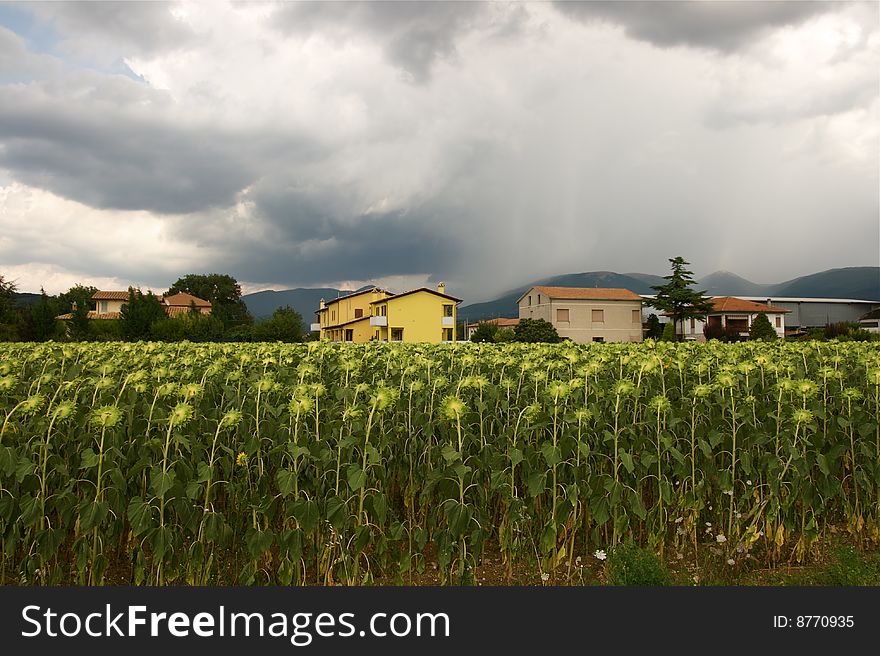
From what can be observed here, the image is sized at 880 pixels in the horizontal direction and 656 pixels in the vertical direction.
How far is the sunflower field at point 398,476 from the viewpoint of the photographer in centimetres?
480

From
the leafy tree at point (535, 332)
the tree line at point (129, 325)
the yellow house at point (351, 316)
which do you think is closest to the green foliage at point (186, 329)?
the tree line at point (129, 325)

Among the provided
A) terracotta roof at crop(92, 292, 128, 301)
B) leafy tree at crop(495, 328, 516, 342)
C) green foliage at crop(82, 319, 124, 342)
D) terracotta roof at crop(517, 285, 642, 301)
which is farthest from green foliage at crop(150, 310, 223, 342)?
terracotta roof at crop(92, 292, 128, 301)

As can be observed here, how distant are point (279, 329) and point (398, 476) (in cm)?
5516

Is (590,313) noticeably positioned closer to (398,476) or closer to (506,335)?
(506,335)

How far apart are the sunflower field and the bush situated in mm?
404

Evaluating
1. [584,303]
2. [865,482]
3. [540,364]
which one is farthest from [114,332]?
[865,482]

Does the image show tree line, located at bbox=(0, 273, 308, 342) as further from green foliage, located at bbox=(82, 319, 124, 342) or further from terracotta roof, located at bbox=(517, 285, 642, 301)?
terracotta roof, located at bbox=(517, 285, 642, 301)

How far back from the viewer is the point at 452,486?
5.16 meters

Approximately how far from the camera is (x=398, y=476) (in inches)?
246

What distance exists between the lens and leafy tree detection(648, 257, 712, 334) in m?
67.9

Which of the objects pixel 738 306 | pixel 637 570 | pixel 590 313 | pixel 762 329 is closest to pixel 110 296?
pixel 590 313

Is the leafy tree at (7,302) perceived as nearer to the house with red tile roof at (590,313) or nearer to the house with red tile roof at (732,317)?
the house with red tile roof at (590,313)

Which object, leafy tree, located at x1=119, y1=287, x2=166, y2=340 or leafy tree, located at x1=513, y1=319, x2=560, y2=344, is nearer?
leafy tree, located at x1=119, y1=287, x2=166, y2=340

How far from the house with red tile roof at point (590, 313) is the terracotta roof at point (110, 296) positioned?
6212cm
